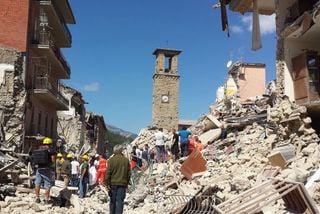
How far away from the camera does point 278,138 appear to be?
1565 cm

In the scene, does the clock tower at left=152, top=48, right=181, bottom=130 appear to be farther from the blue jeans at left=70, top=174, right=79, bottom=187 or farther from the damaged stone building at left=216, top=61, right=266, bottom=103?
the blue jeans at left=70, top=174, right=79, bottom=187

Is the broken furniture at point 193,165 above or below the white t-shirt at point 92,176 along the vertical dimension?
above

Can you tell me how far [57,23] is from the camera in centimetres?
3131

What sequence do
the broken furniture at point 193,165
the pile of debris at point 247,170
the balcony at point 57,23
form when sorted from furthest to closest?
the balcony at point 57,23, the broken furniture at point 193,165, the pile of debris at point 247,170

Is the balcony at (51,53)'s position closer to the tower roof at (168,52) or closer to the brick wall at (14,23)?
the brick wall at (14,23)

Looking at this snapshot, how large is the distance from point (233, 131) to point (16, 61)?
11974 millimetres

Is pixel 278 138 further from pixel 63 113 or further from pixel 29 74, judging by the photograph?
pixel 63 113

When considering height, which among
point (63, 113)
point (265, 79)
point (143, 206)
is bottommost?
point (143, 206)

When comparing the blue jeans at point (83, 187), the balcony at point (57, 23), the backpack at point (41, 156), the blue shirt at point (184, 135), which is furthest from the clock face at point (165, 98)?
the backpack at point (41, 156)

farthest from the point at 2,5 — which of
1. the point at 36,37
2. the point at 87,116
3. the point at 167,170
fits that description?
the point at 87,116

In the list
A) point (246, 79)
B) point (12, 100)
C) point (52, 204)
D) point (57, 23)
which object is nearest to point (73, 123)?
point (57, 23)

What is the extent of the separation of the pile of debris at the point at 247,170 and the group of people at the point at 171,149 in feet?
2.61

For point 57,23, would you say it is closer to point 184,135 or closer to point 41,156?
point 184,135

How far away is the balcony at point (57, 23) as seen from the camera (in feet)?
91.5
